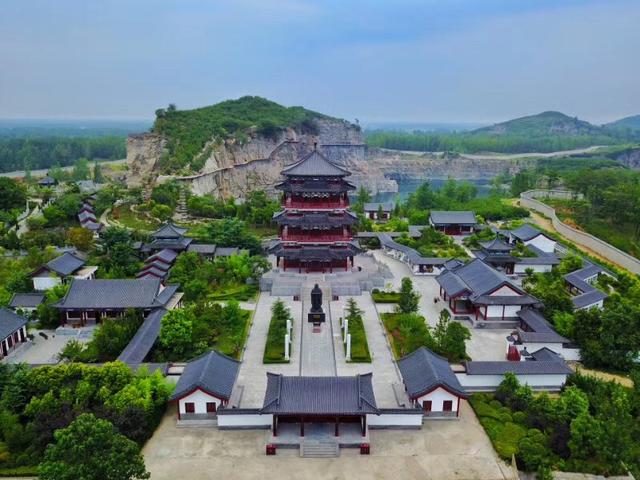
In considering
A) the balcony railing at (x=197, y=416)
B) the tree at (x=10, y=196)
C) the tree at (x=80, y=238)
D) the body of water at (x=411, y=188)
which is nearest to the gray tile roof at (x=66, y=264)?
the tree at (x=80, y=238)

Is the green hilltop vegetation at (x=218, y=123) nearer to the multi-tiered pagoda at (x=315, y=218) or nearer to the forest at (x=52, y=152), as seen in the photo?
the forest at (x=52, y=152)

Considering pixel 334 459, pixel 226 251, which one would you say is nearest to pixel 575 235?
pixel 226 251

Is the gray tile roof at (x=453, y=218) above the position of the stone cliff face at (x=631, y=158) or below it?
below

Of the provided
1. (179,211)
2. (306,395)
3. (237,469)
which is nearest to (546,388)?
(306,395)

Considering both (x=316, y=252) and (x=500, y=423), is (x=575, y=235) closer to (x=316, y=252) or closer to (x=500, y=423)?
(x=316, y=252)

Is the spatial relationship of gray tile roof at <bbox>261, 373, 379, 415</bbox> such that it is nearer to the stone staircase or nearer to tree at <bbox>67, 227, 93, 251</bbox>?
the stone staircase

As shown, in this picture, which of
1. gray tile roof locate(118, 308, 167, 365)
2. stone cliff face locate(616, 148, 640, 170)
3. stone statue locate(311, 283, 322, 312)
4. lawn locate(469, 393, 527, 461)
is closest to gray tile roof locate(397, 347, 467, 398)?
A: lawn locate(469, 393, 527, 461)
